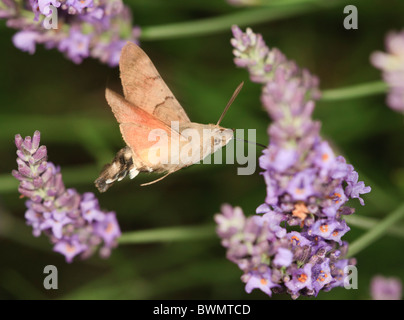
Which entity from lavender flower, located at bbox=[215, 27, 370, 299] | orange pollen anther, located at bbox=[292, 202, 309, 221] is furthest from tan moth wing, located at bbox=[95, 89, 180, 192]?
orange pollen anther, located at bbox=[292, 202, 309, 221]

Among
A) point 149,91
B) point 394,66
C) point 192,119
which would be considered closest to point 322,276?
point 149,91

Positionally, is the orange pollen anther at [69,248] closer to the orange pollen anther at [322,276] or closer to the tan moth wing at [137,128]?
the tan moth wing at [137,128]

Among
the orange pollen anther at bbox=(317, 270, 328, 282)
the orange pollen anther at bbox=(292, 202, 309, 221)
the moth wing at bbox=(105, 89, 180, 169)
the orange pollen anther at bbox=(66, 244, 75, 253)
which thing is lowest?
the orange pollen anther at bbox=(317, 270, 328, 282)

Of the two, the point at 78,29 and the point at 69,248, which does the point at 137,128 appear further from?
the point at 78,29

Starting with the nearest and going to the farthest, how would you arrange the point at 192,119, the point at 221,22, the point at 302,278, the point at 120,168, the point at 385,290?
the point at 302,278 → the point at 120,168 → the point at 385,290 → the point at 221,22 → the point at 192,119

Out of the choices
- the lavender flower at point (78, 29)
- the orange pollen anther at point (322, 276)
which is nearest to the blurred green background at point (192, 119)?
the lavender flower at point (78, 29)

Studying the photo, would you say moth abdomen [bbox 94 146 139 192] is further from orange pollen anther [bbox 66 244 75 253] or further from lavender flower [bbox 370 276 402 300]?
lavender flower [bbox 370 276 402 300]
